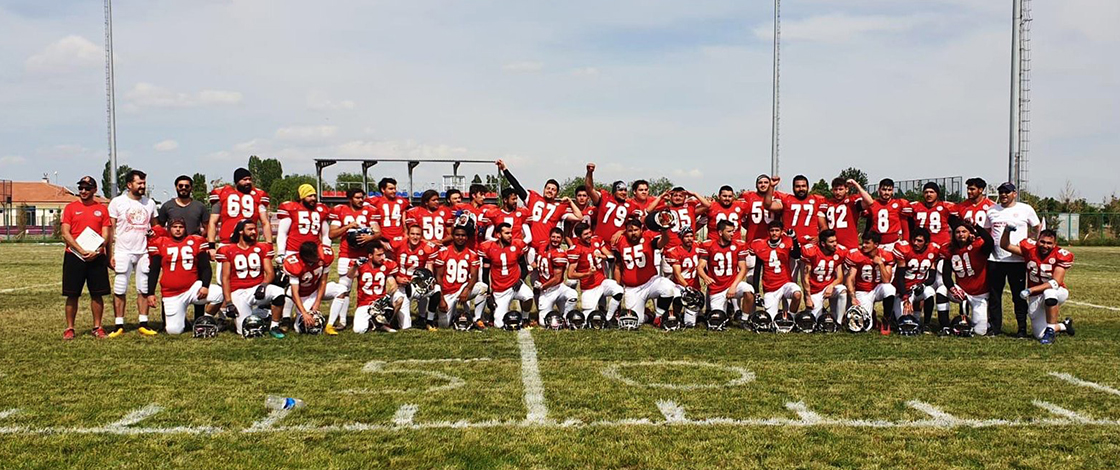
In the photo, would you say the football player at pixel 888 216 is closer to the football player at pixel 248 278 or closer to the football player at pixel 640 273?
the football player at pixel 640 273

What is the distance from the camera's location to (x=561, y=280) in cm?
917

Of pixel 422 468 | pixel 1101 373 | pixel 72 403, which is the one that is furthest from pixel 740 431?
pixel 72 403

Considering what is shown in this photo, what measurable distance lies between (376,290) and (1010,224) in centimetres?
628

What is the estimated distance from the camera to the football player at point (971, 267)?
8711mm

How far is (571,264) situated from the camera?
9172 millimetres

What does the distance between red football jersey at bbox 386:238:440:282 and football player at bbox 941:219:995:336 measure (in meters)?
5.26

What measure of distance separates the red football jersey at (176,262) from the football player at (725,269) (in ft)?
16.6

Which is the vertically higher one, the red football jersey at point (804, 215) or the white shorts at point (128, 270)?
the red football jersey at point (804, 215)

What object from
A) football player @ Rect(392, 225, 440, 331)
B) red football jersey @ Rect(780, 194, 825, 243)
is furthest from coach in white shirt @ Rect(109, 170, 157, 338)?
red football jersey @ Rect(780, 194, 825, 243)

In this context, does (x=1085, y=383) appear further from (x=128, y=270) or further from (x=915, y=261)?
(x=128, y=270)

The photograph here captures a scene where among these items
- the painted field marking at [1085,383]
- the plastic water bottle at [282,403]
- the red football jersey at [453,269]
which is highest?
the red football jersey at [453,269]

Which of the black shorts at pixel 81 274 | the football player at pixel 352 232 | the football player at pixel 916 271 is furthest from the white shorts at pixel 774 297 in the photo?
the black shorts at pixel 81 274

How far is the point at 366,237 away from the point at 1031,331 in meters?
6.86

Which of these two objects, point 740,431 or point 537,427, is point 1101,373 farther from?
point 537,427
